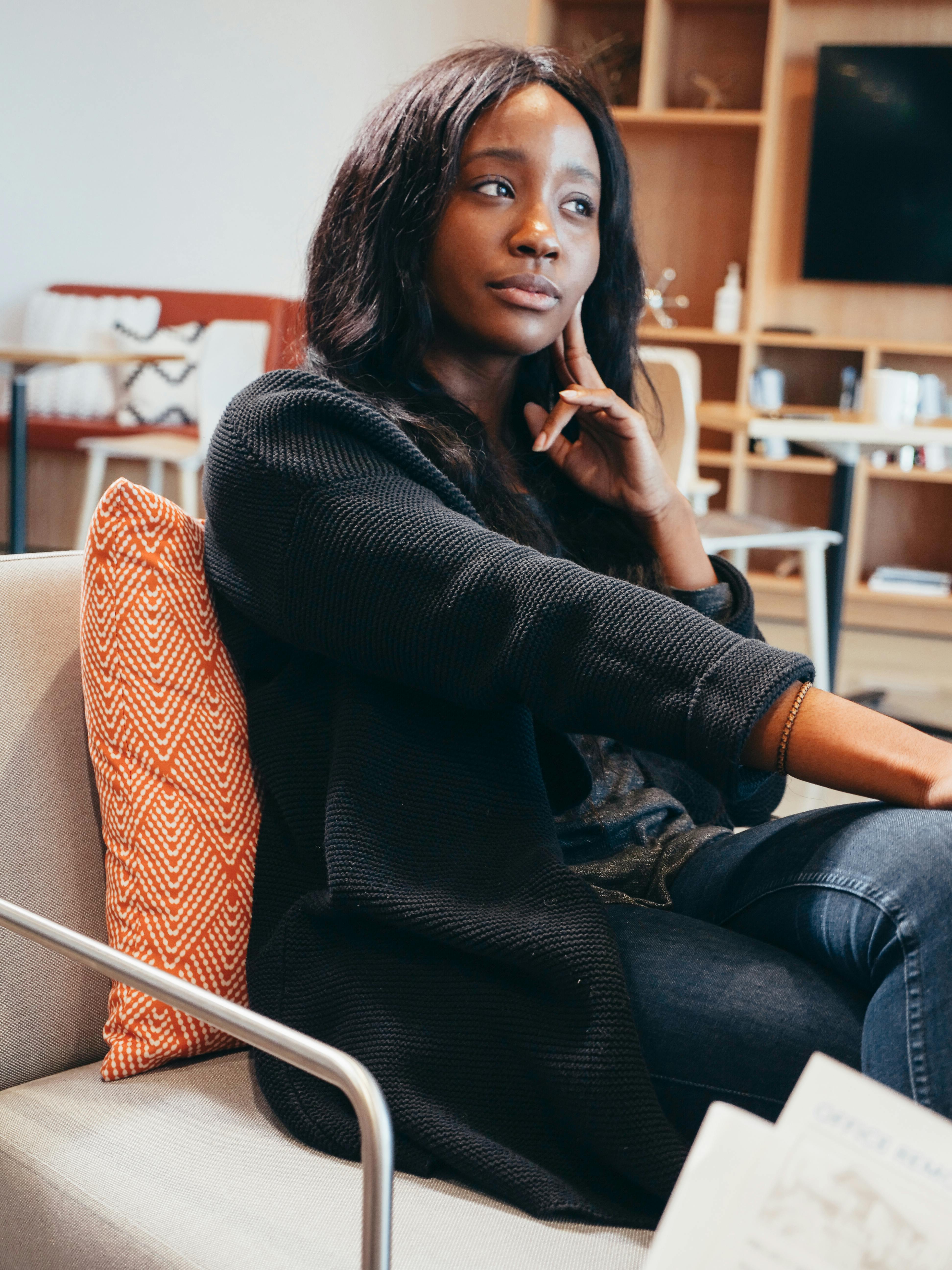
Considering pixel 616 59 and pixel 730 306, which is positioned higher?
pixel 616 59

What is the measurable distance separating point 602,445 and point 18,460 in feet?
9.59

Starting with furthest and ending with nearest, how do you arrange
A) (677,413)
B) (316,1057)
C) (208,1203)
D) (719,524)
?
(719,524) → (677,413) → (208,1203) → (316,1057)

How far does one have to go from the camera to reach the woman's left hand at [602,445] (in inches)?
50.5

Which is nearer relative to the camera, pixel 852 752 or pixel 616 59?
pixel 852 752

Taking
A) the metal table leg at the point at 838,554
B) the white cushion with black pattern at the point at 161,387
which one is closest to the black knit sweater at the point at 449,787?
the metal table leg at the point at 838,554

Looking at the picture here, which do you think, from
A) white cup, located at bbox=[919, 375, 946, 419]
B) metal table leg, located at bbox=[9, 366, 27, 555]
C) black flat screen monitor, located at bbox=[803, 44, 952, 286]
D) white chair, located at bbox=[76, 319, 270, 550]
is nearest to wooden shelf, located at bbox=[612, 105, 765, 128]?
black flat screen monitor, located at bbox=[803, 44, 952, 286]

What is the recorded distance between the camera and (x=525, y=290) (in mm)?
1161

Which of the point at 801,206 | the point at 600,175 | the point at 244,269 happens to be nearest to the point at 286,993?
the point at 600,175

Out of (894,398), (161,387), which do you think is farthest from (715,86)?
(161,387)

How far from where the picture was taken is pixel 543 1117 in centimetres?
86

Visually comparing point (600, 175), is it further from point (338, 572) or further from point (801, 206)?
point (801, 206)

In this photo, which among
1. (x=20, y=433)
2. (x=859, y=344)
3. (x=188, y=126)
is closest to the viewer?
(x=20, y=433)

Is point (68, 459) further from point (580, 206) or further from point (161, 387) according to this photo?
point (580, 206)

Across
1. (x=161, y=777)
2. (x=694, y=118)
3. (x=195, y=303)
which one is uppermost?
(x=694, y=118)
